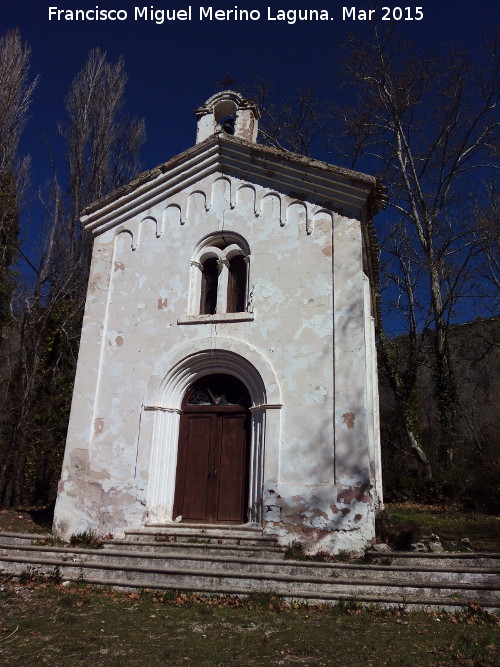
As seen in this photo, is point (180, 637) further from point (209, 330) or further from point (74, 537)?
point (209, 330)

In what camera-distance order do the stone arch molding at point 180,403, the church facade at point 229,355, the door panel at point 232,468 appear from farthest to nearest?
the door panel at point 232,468 → the stone arch molding at point 180,403 → the church facade at point 229,355

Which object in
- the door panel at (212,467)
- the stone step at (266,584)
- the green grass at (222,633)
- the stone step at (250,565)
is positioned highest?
the door panel at (212,467)

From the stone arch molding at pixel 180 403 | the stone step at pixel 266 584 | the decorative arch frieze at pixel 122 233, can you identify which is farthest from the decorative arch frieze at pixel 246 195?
the stone step at pixel 266 584

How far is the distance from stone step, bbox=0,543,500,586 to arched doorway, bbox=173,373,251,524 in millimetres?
1434

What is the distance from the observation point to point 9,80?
20.5m

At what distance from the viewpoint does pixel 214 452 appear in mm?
9867

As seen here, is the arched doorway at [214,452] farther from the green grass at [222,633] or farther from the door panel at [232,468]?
the green grass at [222,633]

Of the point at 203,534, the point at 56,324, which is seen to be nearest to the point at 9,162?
the point at 56,324

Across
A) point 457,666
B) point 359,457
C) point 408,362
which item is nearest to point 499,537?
point 359,457

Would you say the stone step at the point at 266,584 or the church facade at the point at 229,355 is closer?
the stone step at the point at 266,584

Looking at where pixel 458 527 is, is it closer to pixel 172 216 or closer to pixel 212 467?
pixel 212 467

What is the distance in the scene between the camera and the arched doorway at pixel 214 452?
953cm

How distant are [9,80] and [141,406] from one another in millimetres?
16934

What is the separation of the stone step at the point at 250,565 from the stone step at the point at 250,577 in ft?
0.04
